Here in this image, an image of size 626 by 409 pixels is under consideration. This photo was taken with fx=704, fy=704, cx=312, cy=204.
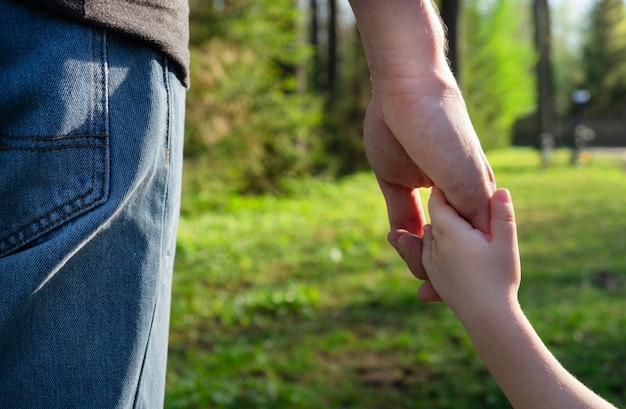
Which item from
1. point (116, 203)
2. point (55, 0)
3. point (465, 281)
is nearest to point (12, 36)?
point (55, 0)

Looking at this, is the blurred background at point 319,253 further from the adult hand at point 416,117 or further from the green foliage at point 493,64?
the green foliage at point 493,64

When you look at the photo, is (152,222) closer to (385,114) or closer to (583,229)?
(385,114)

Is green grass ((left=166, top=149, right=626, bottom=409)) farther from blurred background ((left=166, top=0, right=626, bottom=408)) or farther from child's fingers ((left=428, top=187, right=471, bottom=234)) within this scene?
child's fingers ((left=428, top=187, right=471, bottom=234))

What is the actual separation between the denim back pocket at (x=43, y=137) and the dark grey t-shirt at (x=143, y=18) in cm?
3

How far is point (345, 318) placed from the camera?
5.34 metres

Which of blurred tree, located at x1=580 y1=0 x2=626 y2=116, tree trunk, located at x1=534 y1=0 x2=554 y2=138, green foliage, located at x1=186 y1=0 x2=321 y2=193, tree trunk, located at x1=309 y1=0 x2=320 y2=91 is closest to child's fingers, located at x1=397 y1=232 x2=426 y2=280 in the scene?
green foliage, located at x1=186 y1=0 x2=321 y2=193

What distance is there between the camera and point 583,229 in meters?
9.38

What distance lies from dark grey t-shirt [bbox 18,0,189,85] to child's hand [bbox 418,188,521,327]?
0.52 meters

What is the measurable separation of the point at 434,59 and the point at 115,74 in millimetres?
523

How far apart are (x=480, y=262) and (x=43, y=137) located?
26.8 inches

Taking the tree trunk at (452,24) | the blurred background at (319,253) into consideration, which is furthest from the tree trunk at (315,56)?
the tree trunk at (452,24)

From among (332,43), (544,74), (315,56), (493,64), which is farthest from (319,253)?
(493,64)

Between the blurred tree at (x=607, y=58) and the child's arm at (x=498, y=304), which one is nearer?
the child's arm at (x=498, y=304)

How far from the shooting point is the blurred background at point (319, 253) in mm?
4215
